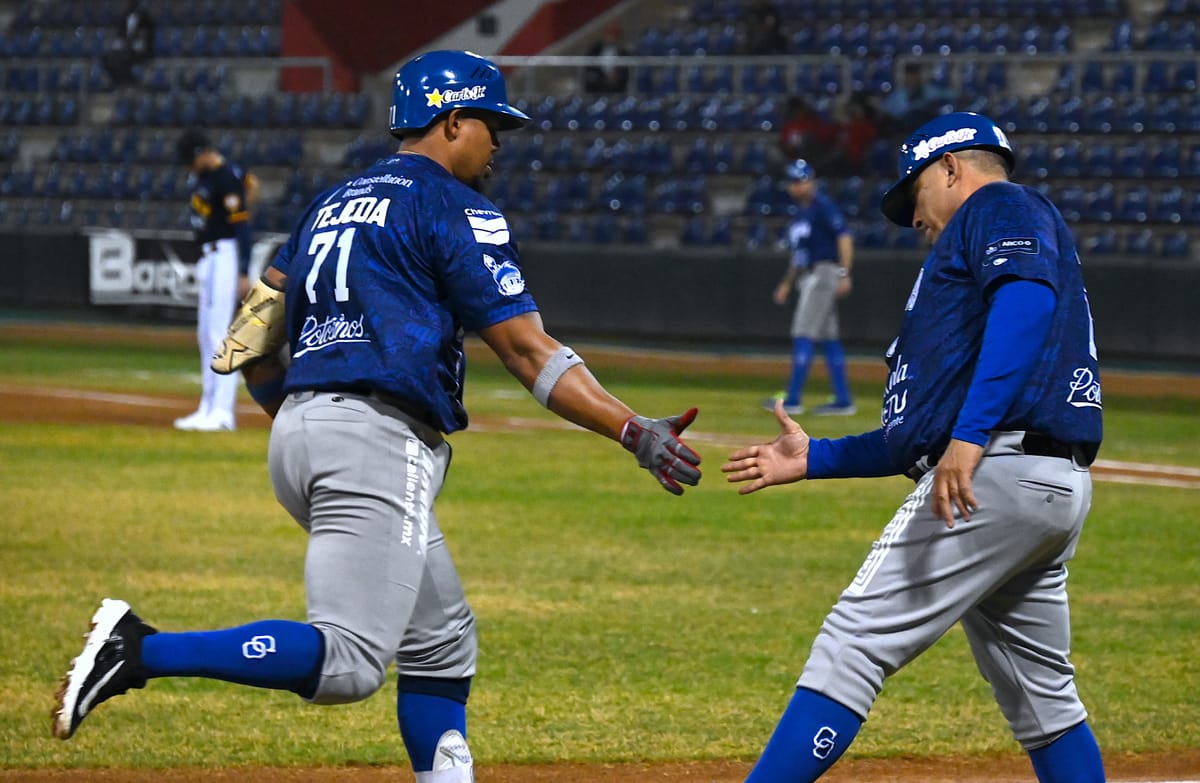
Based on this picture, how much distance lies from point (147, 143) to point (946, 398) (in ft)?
95.7

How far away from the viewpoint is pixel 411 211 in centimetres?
441

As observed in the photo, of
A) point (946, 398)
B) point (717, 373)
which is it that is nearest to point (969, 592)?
point (946, 398)

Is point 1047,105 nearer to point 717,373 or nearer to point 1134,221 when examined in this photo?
point 1134,221

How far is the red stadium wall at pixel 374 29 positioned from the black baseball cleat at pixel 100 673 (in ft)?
94.8

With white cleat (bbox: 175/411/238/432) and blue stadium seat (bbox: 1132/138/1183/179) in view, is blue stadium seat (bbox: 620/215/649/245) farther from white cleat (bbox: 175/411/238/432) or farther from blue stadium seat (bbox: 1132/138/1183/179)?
white cleat (bbox: 175/411/238/432)

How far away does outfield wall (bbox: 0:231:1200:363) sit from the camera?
72.9 feet

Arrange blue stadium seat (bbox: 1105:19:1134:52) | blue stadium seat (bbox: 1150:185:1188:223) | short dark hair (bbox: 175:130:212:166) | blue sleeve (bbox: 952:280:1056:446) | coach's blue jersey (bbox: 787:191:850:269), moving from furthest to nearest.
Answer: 1. blue stadium seat (bbox: 1105:19:1134:52)
2. blue stadium seat (bbox: 1150:185:1188:223)
3. coach's blue jersey (bbox: 787:191:850:269)
4. short dark hair (bbox: 175:130:212:166)
5. blue sleeve (bbox: 952:280:1056:446)

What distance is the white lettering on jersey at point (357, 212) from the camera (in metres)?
4.43

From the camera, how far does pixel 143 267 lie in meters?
27.2

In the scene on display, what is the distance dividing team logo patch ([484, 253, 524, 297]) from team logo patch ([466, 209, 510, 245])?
5 cm

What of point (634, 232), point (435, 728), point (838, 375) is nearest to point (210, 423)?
point (838, 375)

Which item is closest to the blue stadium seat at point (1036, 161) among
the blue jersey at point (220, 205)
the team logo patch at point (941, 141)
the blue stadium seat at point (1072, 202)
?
the blue stadium seat at point (1072, 202)

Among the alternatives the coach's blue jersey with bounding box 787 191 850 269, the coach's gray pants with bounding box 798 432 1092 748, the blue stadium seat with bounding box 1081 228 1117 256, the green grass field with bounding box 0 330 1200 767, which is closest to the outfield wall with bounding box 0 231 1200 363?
the blue stadium seat with bounding box 1081 228 1117 256

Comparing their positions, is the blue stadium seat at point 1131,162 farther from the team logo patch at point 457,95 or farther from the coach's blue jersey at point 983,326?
the team logo patch at point 457,95
